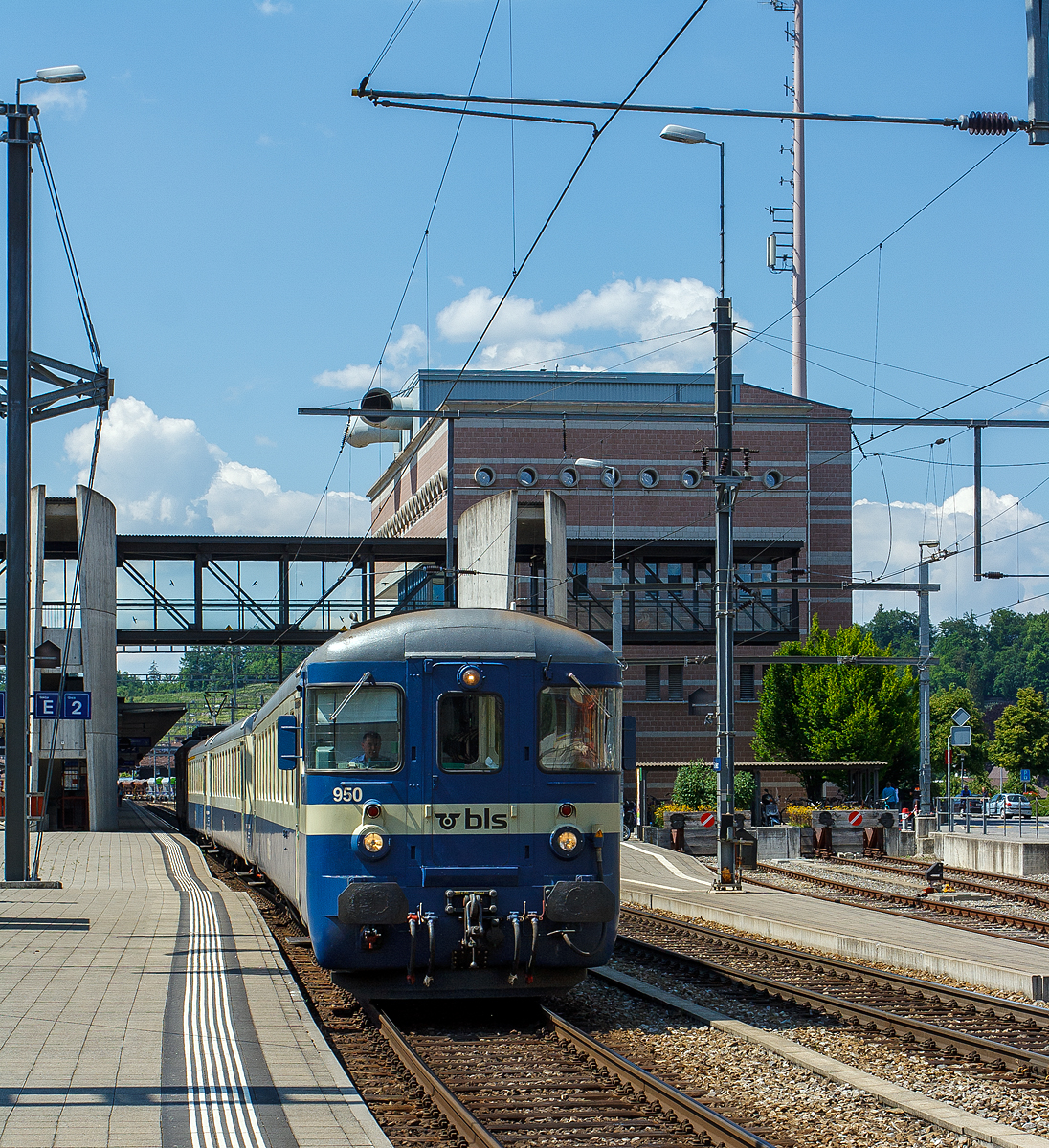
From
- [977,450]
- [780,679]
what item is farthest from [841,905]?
[780,679]

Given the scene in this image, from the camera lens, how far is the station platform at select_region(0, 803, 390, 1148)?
695 cm

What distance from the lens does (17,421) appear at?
17906 millimetres

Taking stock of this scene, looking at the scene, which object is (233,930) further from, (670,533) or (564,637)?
(670,533)

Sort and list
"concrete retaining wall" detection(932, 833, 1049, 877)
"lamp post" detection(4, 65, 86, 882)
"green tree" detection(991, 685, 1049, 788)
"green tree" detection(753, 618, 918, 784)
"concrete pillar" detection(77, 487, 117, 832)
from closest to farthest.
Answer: "lamp post" detection(4, 65, 86, 882) → "concrete retaining wall" detection(932, 833, 1049, 877) → "concrete pillar" detection(77, 487, 117, 832) → "green tree" detection(753, 618, 918, 784) → "green tree" detection(991, 685, 1049, 788)

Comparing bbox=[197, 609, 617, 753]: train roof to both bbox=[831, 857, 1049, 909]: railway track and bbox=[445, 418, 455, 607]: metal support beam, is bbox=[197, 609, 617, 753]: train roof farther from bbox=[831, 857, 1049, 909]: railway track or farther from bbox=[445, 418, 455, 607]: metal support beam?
bbox=[445, 418, 455, 607]: metal support beam

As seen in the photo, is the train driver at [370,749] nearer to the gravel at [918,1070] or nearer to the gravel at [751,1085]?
the gravel at [751,1085]

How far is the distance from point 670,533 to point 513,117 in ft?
138

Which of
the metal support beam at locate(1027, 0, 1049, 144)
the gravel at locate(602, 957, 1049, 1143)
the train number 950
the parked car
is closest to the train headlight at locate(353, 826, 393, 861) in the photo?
the train number 950

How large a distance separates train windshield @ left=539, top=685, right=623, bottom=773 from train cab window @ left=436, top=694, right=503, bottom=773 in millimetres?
337

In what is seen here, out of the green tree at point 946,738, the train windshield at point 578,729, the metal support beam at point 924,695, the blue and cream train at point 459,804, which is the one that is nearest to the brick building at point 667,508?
the green tree at point 946,738

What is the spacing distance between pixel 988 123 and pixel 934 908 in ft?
41.4

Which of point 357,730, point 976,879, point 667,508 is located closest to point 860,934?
point 357,730

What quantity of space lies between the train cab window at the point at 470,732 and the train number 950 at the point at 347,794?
63cm

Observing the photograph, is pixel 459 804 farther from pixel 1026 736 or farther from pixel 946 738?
pixel 1026 736
